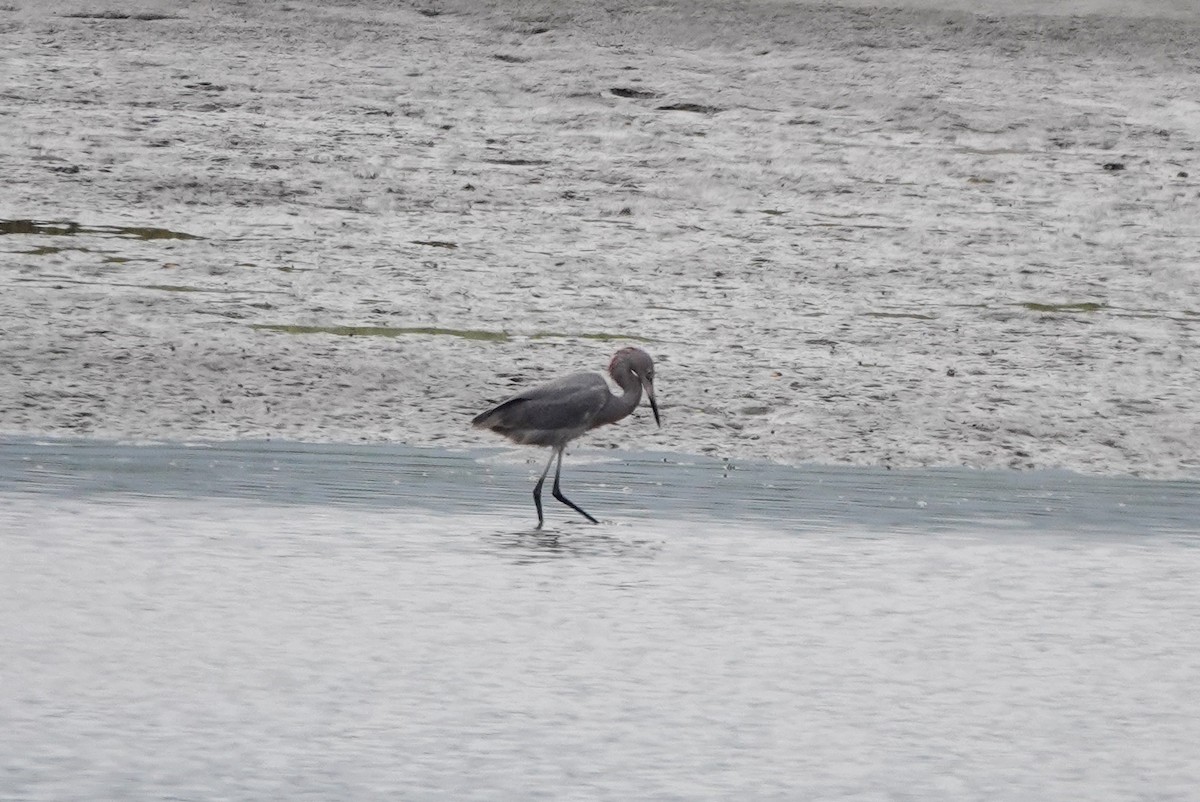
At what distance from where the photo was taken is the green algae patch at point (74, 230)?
1386 centimetres

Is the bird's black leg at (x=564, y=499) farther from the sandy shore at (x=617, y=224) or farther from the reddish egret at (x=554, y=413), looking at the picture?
the sandy shore at (x=617, y=224)

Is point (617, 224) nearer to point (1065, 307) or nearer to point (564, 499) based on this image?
point (1065, 307)

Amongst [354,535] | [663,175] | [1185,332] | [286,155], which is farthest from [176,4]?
[354,535]

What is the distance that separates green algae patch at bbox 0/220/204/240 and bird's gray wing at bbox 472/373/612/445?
492cm

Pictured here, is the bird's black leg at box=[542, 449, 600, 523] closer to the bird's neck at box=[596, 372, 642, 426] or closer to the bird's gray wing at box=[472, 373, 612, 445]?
the bird's gray wing at box=[472, 373, 612, 445]

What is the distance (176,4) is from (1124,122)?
747 centimetres

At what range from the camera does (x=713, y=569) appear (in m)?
7.82

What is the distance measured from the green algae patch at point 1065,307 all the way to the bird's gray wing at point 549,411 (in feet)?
14.2

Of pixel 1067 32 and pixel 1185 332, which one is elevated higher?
pixel 1067 32

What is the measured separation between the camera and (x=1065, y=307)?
13156 millimetres

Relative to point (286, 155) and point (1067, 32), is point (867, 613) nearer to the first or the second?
point (286, 155)

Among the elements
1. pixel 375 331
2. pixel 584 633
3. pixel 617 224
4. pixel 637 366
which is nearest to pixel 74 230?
pixel 375 331

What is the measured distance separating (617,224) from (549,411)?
16.5ft

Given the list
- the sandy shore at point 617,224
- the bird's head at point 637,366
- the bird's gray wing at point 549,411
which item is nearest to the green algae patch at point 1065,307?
the sandy shore at point 617,224
